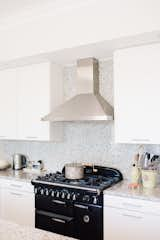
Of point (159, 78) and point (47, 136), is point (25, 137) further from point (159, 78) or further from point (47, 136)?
point (159, 78)

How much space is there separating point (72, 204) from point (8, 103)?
1.57 m

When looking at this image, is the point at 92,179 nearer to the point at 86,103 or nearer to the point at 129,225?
the point at 129,225

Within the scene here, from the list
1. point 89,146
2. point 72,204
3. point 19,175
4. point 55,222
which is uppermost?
point 89,146

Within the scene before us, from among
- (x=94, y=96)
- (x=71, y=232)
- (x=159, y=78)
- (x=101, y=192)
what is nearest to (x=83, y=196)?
(x=101, y=192)

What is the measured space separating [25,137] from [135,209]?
159 cm

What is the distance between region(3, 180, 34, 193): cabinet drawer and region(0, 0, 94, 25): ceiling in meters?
1.86

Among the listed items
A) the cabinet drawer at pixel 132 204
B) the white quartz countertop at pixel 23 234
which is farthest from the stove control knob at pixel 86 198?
the white quartz countertop at pixel 23 234

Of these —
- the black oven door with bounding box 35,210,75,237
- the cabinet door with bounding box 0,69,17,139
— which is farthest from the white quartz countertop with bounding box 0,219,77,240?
the cabinet door with bounding box 0,69,17,139

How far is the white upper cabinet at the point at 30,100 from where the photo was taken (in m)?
2.91

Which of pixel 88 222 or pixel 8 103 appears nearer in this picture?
pixel 88 222

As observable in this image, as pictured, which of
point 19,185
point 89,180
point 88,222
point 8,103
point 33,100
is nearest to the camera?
point 88,222

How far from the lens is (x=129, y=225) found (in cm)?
215

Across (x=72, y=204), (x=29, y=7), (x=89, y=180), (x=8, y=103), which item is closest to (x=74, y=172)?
(x=89, y=180)

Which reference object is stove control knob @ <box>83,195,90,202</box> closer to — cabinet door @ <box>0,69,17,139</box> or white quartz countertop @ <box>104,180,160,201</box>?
white quartz countertop @ <box>104,180,160,201</box>
